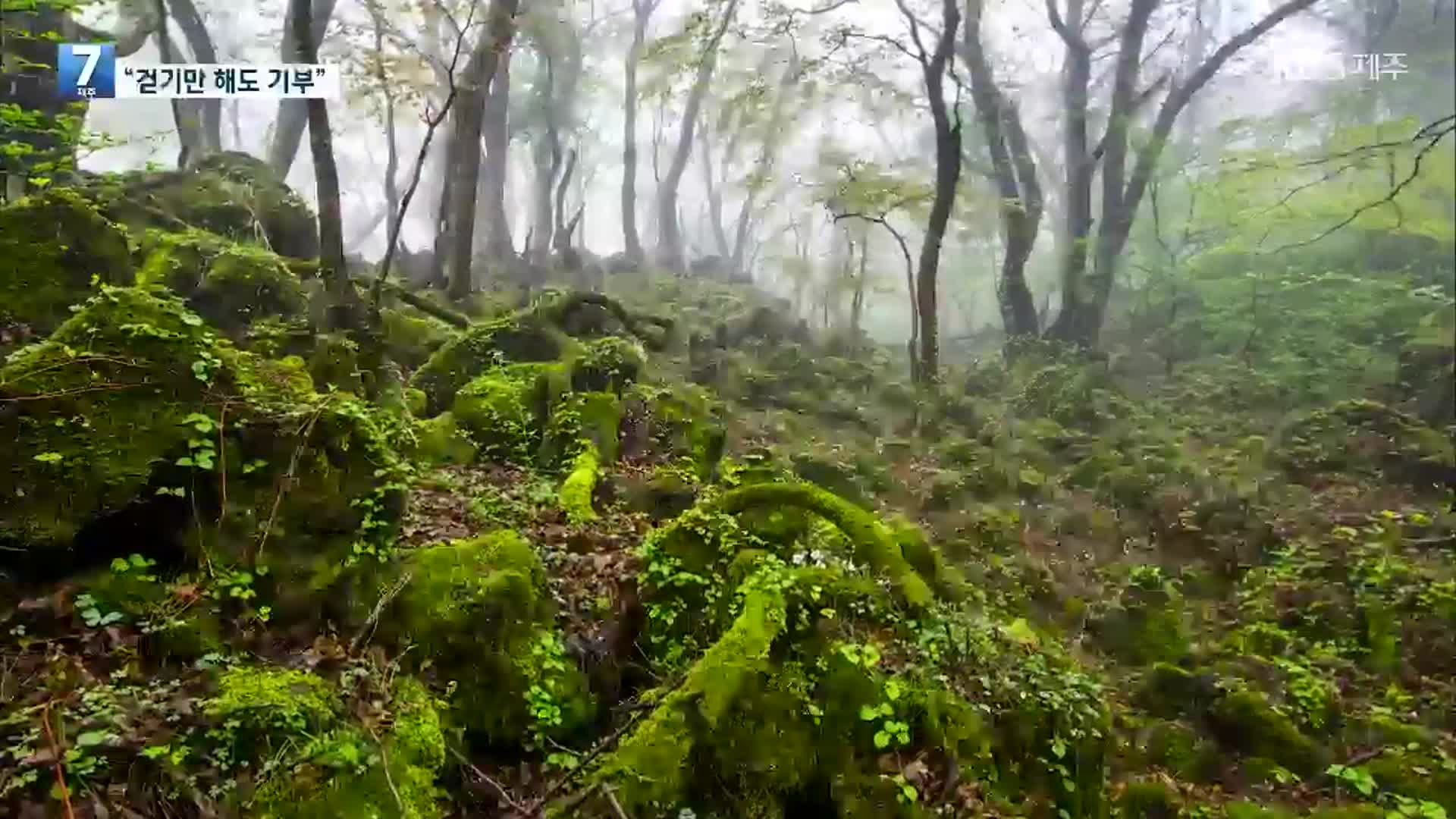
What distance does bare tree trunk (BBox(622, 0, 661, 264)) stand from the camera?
28.8 metres

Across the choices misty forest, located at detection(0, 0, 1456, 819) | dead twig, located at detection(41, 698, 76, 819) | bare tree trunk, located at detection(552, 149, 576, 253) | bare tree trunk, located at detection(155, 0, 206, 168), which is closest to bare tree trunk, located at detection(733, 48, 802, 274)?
misty forest, located at detection(0, 0, 1456, 819)

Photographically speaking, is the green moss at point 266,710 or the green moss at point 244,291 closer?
the green moss at point 266,710

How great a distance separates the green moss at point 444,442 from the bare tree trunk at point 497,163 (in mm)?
16513

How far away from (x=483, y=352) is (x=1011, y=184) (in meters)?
15.9

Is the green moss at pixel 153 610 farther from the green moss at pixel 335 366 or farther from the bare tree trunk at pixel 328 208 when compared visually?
the bare tree trunk at pixel 328 208

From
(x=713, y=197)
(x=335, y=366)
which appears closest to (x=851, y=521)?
(x=335, y=366)

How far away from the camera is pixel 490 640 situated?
15.3 ft

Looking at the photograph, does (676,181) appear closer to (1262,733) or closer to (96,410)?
(1262,733)

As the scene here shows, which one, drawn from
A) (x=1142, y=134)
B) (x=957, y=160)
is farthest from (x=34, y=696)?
(x=1142, y=134)

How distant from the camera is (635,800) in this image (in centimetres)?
396

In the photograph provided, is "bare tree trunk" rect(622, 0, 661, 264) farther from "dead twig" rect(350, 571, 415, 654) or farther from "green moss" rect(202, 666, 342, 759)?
"green moss" rect(202, 666, 342, 759)

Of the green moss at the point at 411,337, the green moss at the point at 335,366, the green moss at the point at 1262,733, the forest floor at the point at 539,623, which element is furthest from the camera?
the green moss at the point at 411,337

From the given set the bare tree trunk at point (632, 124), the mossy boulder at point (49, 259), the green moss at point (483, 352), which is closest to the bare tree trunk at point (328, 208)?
the green moss at point (483, 352)

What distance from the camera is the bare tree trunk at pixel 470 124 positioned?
13.4m
